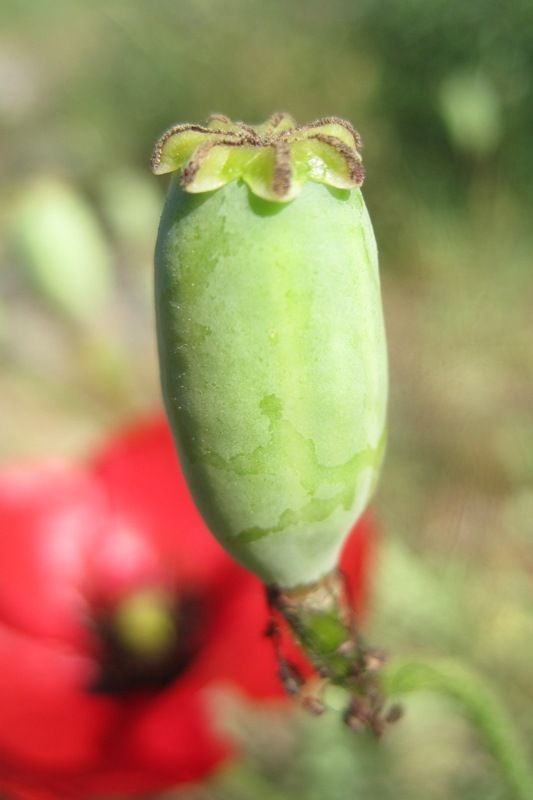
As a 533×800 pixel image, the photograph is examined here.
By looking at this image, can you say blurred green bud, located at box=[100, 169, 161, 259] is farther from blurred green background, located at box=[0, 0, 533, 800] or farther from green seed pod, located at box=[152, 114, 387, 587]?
green seed pod, located at box=[152, 114, 387, 587]

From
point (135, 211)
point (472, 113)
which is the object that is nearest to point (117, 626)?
point (135, 211)

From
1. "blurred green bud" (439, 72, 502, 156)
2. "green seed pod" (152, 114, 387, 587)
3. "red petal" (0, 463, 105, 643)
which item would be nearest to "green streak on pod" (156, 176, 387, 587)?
"green seed pod" (152, 114, 387, 587)

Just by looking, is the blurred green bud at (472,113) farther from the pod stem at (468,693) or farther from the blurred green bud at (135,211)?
the pod stem at (468,693)

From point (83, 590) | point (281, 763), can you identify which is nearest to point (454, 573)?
point (281, 763)

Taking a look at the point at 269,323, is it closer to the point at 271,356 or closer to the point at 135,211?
the point at 271,356

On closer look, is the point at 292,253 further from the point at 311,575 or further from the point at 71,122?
the point at 71,122
